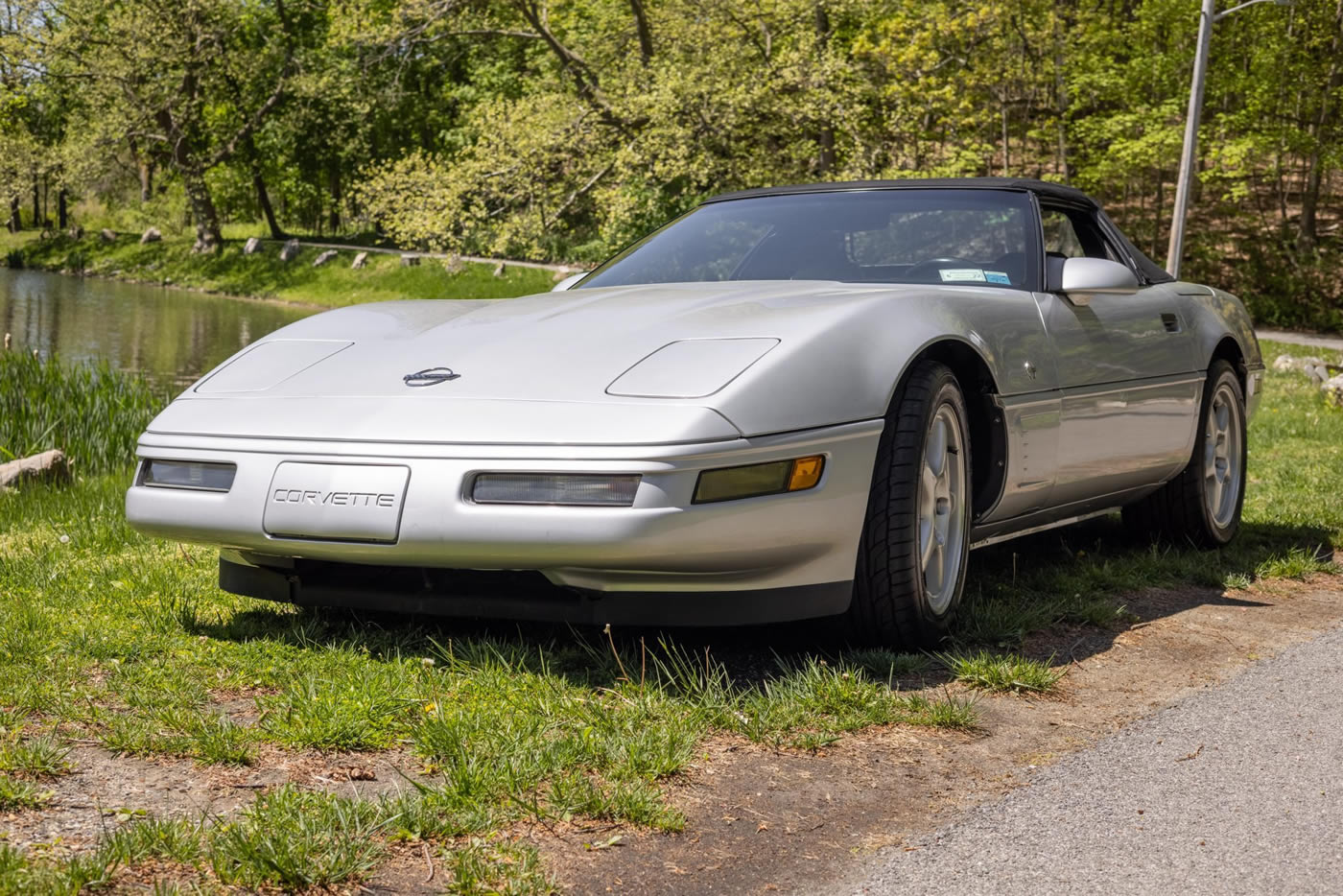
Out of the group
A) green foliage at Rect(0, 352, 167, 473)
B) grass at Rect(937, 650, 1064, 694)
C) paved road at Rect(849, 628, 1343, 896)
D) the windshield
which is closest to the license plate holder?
paved road at Rect(849, 628, 1343, 896)

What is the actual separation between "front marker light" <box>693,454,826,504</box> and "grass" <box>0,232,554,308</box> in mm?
26672

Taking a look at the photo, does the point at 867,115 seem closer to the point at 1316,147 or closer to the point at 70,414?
the point at 1316,147

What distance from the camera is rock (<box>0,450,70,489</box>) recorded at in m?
6.65

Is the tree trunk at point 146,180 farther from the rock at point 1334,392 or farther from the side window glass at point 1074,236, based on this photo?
the side window glass at point 1074,236

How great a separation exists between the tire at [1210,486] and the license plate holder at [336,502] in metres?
3.51

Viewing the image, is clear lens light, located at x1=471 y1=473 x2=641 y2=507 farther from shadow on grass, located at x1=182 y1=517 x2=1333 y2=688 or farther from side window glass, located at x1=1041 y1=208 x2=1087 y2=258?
side window glass, located at x1=1041 y1=208 x2=1087 y2=258

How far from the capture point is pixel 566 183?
24.2m

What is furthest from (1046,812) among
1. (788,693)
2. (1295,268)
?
(1295,268)

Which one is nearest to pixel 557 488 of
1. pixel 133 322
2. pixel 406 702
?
pixel 406 702

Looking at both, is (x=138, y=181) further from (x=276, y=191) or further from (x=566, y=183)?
(x=566, y=183)

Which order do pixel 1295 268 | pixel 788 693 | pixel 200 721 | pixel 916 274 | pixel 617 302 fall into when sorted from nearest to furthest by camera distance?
pixel 200 721
pixel 788 693
pixel 617 302
pixel 916 274
pixel 1295 268

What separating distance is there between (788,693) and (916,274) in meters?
1.66

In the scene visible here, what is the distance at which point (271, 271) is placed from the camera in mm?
38031

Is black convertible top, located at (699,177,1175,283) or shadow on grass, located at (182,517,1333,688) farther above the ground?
black convertible top, located at (699,177,1175,283)
